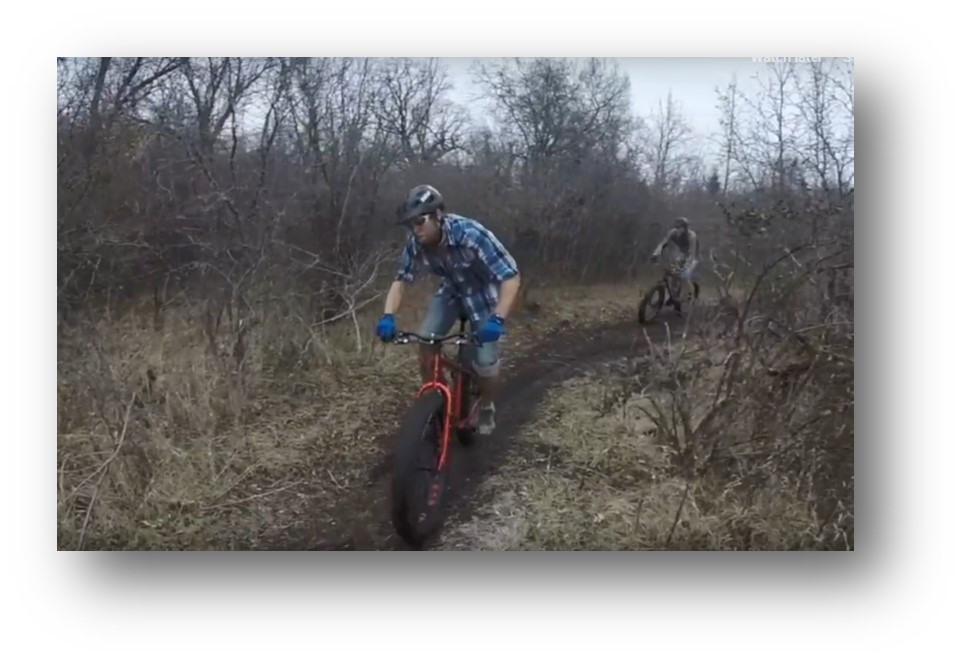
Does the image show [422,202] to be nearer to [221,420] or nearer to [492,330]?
[492,330]

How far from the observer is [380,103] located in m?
2.79

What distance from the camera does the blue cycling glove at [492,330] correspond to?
2.75m

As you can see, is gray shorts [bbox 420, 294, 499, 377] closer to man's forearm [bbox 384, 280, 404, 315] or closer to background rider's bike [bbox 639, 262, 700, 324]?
man's forearm [bbox 384, 280, 404, 315]

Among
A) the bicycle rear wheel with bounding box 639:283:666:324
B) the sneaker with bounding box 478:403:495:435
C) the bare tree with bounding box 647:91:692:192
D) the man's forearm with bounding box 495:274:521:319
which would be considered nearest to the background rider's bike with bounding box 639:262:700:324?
the bicycle rear wheel with bounding box 639:283:666:324

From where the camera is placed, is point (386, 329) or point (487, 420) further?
point (487, 420)

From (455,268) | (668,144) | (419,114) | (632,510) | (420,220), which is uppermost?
(419,114)

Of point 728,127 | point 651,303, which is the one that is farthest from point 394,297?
point 728,127

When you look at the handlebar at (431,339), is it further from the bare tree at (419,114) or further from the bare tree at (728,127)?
the bare tree at (728,127)

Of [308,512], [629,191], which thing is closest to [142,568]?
[308,512]

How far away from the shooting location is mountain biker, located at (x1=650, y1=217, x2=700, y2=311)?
9.11ft

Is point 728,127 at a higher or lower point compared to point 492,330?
higher

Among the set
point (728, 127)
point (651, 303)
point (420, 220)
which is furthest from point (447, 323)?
point (728, 127)

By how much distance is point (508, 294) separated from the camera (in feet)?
9.21

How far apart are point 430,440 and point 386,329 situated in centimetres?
37
